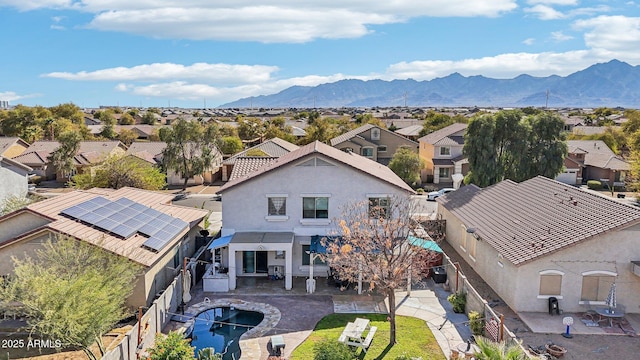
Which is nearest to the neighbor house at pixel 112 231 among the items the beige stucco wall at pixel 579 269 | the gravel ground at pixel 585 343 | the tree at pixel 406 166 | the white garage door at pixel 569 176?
the gravel ground at pixel 585 343

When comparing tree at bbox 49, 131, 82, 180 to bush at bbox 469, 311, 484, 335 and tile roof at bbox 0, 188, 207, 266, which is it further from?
bush at bbox 469, 311, 484, 335

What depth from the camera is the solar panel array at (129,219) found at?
23719mm

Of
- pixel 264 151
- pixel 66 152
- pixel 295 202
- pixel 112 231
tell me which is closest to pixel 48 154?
pixel 66 152

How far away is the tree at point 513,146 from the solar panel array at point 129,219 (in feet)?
113

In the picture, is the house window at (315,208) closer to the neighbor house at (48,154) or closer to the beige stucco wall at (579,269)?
the beige stucco wall at (579,269)

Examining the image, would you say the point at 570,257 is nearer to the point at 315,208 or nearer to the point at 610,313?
the point at 610,313

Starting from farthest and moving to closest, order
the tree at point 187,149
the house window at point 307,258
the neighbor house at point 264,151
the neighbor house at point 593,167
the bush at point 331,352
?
the neighbor house at point 593,167 < the tree at point 187,149 < the neighbor house at point 264,151 < the house window at point 307,258 < the bush at point 331,352

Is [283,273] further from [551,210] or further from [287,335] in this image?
[551,210]

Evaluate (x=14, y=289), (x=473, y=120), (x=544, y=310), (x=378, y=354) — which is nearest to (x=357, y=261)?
(x=378, y=354)

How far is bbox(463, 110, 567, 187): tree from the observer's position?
165ft

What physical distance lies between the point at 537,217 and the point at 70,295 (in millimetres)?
24297

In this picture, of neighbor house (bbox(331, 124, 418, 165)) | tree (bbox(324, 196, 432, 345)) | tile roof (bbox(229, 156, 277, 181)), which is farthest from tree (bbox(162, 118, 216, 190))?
tree (bbox(324, 196, 432, 345))

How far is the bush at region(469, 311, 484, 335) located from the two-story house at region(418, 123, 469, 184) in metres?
45.7

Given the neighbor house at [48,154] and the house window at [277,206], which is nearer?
the house window at [277,206]
